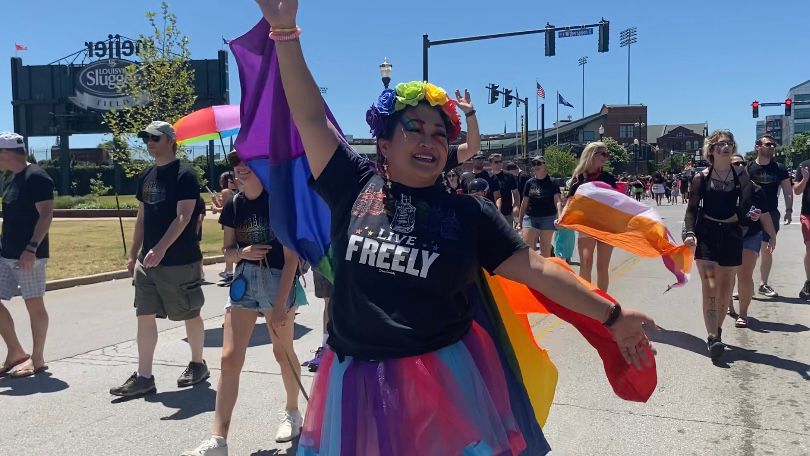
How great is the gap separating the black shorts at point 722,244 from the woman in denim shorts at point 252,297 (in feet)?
12.1

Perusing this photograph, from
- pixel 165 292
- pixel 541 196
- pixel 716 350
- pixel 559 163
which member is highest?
pixel 559 163

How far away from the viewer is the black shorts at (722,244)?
19.2 ft

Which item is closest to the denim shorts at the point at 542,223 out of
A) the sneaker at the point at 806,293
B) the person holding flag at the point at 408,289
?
the sneaker at the point at 806,293

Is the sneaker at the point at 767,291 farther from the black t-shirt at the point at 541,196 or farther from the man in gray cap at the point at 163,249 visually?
the man in gray cap at the point at 163,249

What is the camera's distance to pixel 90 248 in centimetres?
1500

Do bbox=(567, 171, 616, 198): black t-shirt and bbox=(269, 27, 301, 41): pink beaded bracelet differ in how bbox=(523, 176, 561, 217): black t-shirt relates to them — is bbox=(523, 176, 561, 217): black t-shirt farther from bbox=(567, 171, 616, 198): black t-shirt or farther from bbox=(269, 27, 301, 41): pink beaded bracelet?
bbox=(269, 27, 301, 41): pink beaded bracelet

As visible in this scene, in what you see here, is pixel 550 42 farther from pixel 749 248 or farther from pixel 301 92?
pixel 301 92

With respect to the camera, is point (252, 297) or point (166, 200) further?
point (166, 200)

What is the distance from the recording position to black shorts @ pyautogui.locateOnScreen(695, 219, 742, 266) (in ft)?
19.2

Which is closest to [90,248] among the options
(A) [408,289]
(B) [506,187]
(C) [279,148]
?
(B) [506,187]

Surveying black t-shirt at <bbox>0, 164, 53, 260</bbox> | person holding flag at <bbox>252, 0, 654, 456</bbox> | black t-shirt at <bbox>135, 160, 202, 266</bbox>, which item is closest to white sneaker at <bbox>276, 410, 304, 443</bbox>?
black t-shirt at <bbox>135, 160, 202, 266</bbox>

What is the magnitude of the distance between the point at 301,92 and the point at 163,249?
297 cm

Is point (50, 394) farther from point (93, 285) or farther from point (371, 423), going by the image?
point (93, 285)

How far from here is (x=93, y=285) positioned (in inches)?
406
